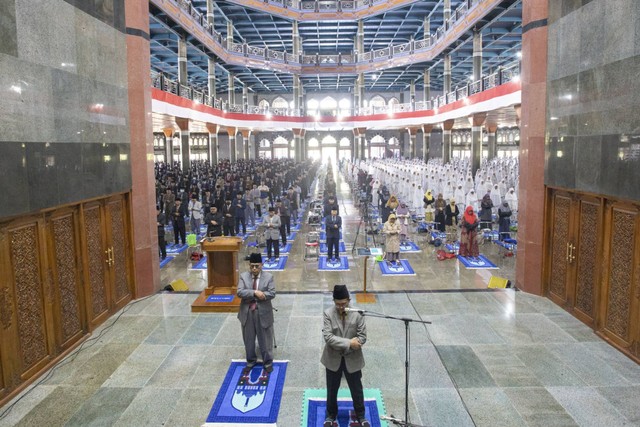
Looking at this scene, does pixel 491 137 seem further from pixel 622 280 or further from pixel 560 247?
pixel 622 280

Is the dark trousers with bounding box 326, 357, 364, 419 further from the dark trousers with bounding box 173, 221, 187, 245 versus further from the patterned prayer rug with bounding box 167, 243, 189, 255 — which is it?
the dark trousers with bounding box 173, 221, 187, 245

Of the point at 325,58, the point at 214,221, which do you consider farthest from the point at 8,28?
the point at 325,58

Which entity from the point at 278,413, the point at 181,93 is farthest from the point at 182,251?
the point at 181,93

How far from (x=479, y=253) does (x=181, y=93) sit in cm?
1586

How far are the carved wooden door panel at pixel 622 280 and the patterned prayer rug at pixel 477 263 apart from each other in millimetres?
3931

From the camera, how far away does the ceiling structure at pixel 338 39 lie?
29734 mm

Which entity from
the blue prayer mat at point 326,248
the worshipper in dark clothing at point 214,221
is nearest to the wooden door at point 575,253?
the blue prayer mat at point 326,248

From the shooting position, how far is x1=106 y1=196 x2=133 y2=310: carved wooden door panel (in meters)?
7.65

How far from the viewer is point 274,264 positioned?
1112cm

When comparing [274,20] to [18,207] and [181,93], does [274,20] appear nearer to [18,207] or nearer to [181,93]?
[181,93]

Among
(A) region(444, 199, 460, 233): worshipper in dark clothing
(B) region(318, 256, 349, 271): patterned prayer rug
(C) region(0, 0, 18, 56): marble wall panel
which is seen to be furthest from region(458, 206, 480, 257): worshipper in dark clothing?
(C) region(0, 0, 18, 56): marble wall panel

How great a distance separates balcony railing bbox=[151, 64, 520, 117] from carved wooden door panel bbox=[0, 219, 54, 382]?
14601 millimetres

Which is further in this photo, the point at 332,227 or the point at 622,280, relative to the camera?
the point at 332,227

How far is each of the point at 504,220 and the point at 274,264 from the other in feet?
20.0
